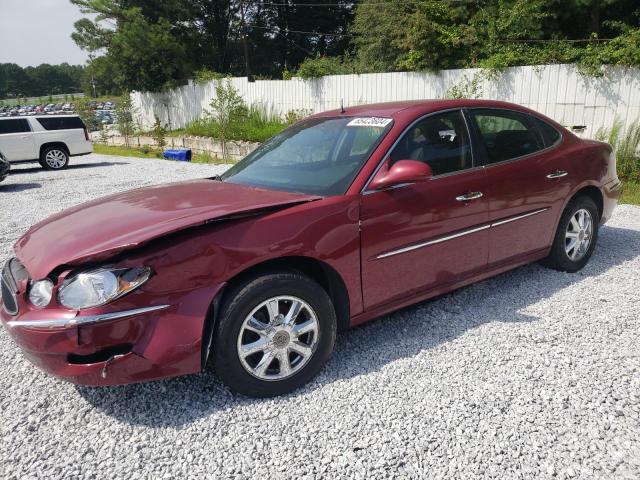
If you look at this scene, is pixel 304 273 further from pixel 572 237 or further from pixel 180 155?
pixel 180 155

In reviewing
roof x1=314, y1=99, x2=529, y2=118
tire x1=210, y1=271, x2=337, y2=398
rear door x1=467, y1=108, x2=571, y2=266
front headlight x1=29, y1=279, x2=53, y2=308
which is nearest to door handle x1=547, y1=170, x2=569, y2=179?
rear door x1=467, y1=108, x2=571, y2=266

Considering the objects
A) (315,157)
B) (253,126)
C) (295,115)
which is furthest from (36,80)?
Answer: (315,157)

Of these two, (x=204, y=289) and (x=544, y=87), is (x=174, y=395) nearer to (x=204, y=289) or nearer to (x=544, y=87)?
(x=204, y=289)

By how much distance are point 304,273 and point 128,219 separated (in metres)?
1.06

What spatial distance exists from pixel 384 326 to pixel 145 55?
25.7 meters

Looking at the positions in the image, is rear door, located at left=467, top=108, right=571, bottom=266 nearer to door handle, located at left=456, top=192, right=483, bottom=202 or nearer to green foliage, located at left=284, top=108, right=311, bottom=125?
door handle, located at left=456, top=192, right=483, bottom=202

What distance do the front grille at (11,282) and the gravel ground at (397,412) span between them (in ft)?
2.01

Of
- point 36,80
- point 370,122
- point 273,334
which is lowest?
point 273,334

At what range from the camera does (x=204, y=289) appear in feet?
8.43

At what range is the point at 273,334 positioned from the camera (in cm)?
279

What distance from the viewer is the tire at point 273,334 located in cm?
266

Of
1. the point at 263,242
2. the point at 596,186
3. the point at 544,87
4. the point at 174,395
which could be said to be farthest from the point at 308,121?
the point at 544,87

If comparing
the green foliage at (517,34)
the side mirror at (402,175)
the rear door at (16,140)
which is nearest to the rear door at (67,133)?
the rear door at (16,140)

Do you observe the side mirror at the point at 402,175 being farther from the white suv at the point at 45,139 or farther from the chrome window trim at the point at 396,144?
the white suv at the point at 45,139
